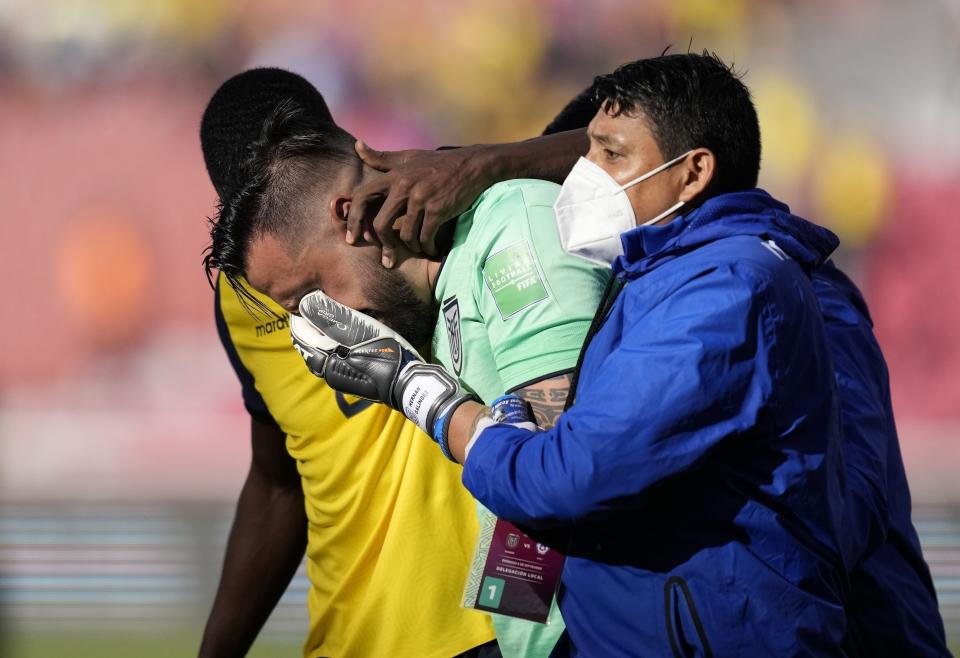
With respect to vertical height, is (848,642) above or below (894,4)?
below

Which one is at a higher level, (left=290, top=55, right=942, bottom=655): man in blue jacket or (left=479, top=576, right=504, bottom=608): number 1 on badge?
(left=290, top=55, right=942, bottom=655): man in blue jacket

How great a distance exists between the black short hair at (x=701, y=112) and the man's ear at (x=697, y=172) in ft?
0.04

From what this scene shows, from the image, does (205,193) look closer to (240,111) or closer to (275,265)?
(240,111)

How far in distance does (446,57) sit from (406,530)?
279 centimetres

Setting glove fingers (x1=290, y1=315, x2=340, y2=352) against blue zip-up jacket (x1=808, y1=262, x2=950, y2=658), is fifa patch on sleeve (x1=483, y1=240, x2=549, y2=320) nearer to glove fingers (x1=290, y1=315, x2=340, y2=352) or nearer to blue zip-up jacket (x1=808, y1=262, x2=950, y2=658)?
glove fingers (x1=290, y1=315, x2=340, y2=352)

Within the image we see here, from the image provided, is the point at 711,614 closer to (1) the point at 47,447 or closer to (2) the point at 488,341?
(2) the point at 488,341

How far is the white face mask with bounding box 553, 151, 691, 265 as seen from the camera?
198 cm

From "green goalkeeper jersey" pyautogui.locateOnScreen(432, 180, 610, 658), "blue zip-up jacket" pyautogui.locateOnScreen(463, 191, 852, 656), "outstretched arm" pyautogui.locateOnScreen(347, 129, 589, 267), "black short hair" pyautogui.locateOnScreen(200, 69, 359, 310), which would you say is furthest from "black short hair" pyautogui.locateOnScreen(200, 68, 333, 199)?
"blue zip-up jacket" pyautogui.locateOnScreen(463, 191, 852, 656)

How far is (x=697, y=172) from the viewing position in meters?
1.89

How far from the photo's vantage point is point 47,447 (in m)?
4.72

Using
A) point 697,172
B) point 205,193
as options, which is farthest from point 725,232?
point 205,193

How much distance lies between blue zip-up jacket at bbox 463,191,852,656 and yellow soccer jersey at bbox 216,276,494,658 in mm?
703

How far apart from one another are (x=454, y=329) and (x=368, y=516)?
1.96 feet

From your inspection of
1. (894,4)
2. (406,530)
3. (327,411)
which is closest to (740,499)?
(406,530)
